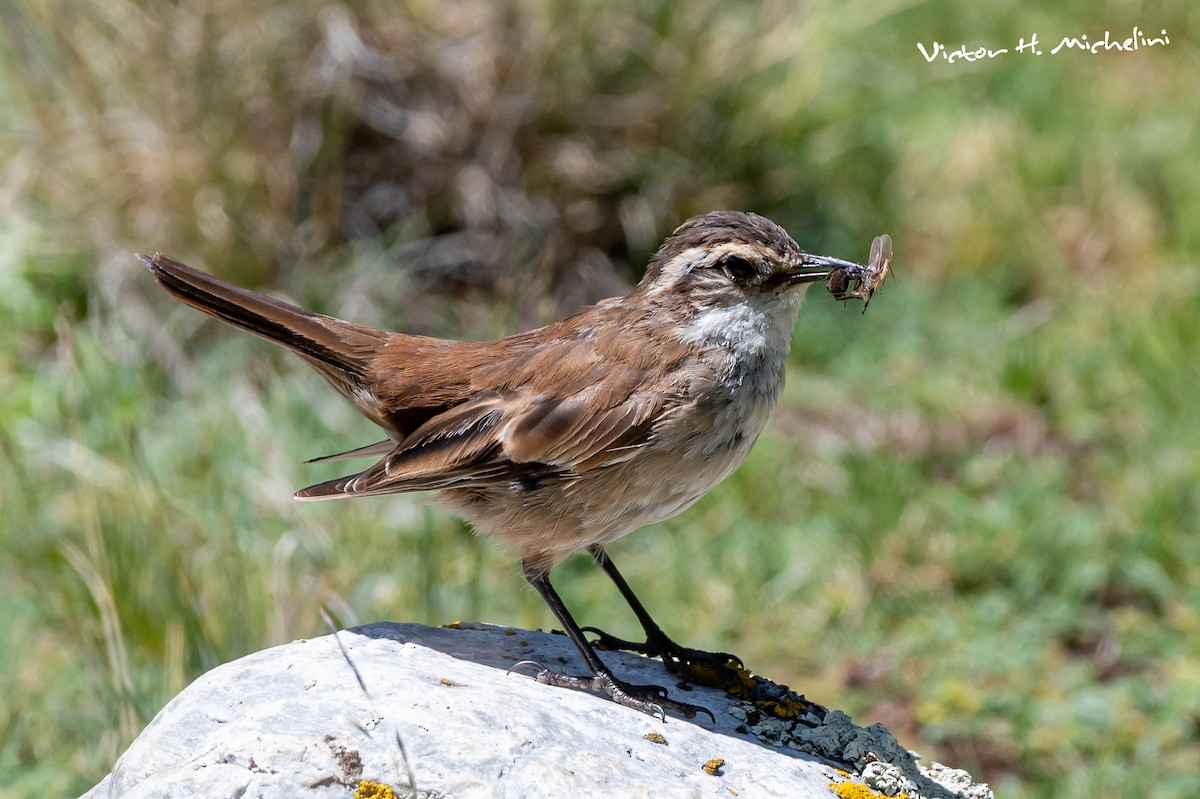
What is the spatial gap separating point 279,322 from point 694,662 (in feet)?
5.85

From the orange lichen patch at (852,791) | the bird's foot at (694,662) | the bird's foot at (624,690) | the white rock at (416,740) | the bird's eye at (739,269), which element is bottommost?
the white rock at (416,740)

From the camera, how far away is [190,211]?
7965mm

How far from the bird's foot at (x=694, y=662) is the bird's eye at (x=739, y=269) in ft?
→ 3.87

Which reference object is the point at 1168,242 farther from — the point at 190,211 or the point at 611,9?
the point at 190,211

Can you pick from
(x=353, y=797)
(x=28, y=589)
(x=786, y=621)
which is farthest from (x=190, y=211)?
(x=353, y=797)

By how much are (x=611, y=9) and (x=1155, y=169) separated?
3.59 metres

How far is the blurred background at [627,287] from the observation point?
5719 millimetres

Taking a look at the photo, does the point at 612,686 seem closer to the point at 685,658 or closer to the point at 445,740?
the point at 685,658

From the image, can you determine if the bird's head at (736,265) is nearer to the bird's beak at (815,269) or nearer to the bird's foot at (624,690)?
the bird's beak at (815,269)

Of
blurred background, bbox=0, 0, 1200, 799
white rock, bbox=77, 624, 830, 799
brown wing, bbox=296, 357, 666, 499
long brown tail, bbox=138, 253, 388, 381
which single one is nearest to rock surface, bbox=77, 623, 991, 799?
white rock, bbox=77, 624, 830, 799

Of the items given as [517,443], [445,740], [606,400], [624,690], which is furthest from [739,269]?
[445,740]

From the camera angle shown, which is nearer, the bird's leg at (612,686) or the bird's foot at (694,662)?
the bird's leg at (612,686)

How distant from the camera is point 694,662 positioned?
14.2 feet

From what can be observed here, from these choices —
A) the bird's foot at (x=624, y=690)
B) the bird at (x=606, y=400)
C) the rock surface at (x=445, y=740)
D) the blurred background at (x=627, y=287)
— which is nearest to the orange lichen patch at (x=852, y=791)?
the rock surface at (x=445, y=740)
